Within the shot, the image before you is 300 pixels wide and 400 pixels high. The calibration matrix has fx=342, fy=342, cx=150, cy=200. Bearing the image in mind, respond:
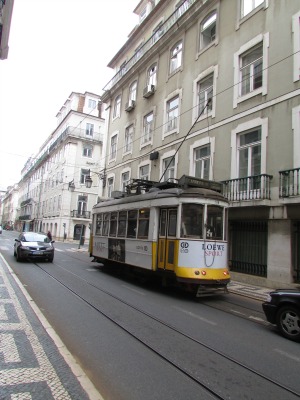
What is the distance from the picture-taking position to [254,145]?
1441cm

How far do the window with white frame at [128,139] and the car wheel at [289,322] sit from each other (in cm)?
2049

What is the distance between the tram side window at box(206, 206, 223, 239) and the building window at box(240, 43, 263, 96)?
7138 mm

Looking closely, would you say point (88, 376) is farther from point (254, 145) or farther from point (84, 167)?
point (84, 167)

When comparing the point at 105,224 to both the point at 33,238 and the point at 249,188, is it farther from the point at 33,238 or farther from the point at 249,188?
the point at 249,188

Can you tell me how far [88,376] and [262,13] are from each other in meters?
15.7

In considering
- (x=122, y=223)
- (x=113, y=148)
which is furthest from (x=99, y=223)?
(x=113, y=148)

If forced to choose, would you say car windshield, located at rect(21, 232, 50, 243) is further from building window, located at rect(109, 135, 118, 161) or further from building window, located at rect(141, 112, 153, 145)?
building window, located at rect(109, 135, 118, 161)

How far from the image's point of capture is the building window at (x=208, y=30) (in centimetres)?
1819

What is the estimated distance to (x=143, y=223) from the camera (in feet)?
38.5

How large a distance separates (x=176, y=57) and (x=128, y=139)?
7.50m

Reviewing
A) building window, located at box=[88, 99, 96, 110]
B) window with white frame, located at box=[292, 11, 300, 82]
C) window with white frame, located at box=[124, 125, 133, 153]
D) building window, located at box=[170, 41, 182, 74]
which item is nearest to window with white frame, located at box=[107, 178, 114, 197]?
window with white frame, located at box=[124, 125, 133, 153]

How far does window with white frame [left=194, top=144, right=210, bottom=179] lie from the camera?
17.3 m

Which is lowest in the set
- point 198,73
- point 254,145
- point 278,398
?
point 278,398

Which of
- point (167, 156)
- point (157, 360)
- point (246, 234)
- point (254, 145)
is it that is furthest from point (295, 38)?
point (157, 360)
